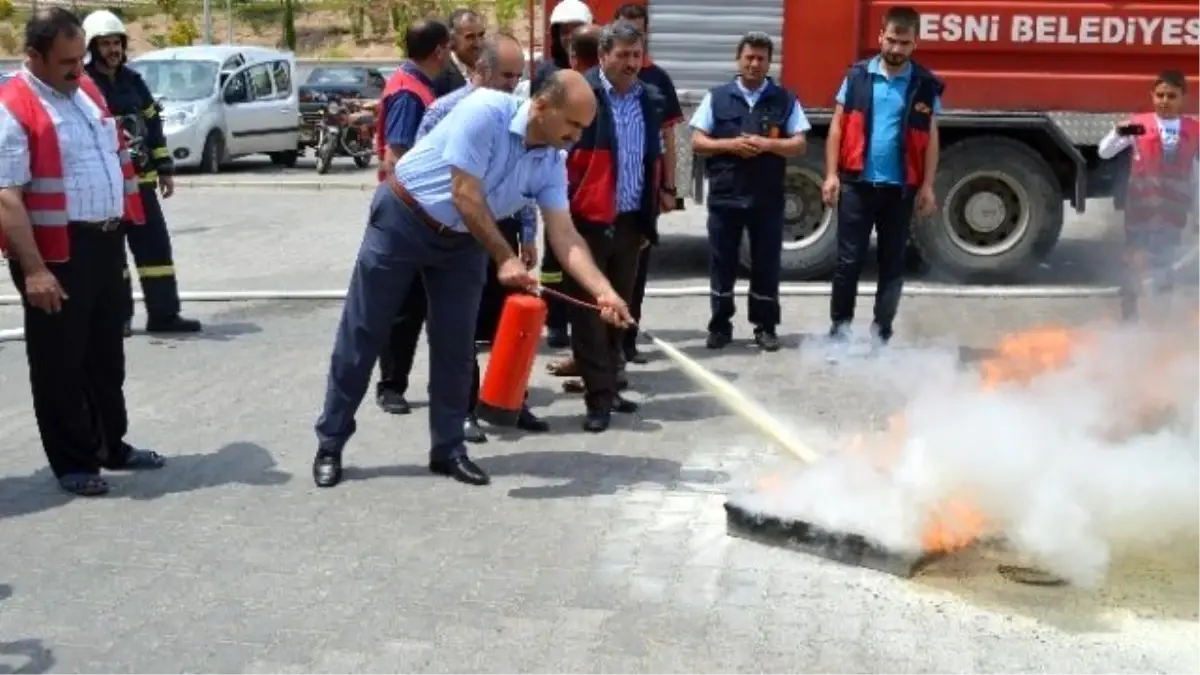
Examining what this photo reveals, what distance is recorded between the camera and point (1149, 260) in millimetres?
8617

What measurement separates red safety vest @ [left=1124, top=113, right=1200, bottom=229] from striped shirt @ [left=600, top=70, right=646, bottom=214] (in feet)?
10.2

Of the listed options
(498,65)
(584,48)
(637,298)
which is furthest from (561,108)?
(637,298)

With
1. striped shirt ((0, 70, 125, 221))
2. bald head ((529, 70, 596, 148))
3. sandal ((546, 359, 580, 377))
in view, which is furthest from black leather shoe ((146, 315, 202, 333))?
bald head ((529, 70, 596, 148))

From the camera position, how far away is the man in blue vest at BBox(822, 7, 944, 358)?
797 centimetres

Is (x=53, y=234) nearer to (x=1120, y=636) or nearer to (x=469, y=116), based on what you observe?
(x=469, y=116)


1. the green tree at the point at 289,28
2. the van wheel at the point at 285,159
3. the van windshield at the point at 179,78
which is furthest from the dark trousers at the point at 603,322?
the green tree at the point at 289,28

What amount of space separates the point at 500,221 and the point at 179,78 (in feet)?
54.9

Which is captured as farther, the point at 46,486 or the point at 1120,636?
the point at 46,486

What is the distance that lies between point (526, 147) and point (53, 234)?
182 cm

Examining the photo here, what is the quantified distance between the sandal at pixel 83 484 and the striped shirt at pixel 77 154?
1.03 metres

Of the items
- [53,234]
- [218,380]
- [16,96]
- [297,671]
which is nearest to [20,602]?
[297,671]

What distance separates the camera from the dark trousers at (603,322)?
22.4ft

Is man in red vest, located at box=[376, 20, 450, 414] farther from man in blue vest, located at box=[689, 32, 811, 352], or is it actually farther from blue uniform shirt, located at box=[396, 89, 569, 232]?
man in blue vest, located at box=[689, 32, 811, 352]

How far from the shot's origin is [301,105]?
85.8 ft
